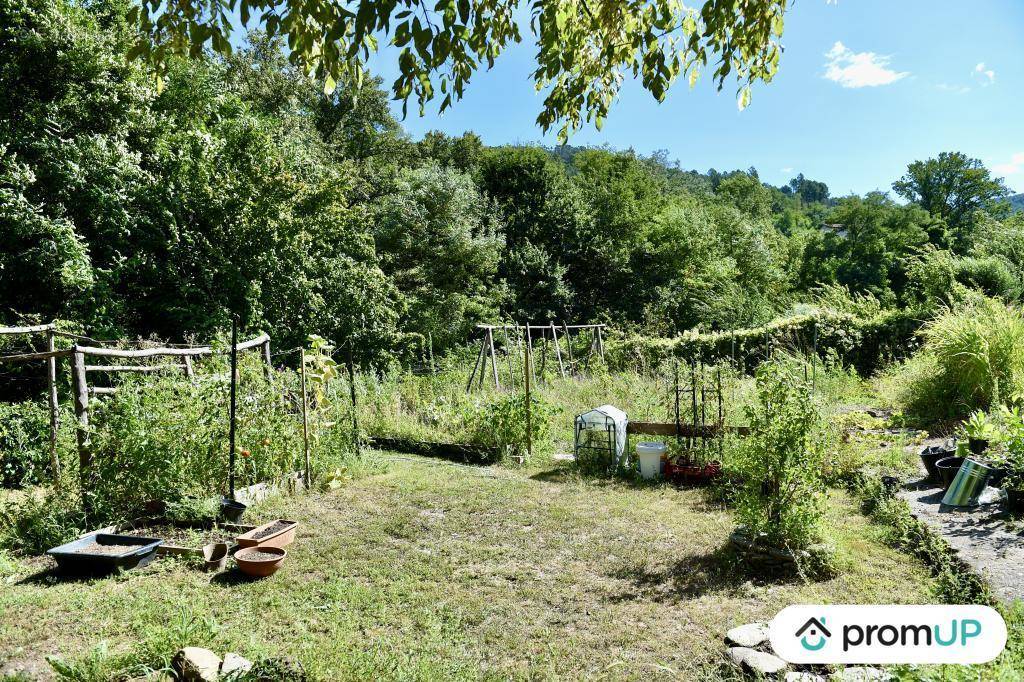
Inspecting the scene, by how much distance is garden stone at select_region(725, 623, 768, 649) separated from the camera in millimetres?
3143

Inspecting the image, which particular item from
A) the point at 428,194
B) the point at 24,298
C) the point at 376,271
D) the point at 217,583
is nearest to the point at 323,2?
the point at 217,583

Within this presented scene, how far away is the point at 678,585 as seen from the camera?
412 centimetres

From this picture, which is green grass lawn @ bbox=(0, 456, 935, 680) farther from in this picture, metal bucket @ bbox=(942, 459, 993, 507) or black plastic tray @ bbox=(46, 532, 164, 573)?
metal bucket @ bbox=(942, 459, 993, 507)

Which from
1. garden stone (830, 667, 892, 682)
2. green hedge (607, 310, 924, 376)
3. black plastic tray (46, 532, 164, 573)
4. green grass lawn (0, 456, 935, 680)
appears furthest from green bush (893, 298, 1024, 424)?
black plastic tray (46, 532, 164, 573)

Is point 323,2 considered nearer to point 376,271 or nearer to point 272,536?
point 272,536

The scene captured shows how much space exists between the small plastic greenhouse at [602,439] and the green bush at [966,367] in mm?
4098

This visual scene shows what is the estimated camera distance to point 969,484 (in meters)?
5.09

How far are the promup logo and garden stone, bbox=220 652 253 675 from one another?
2.58 m

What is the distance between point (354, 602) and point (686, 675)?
208cm

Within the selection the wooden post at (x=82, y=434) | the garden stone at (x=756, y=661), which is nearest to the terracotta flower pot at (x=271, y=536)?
the wooden post at (x=82, y=434)

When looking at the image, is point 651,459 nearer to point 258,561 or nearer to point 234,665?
point 258,561

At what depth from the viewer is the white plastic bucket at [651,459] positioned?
6941mm

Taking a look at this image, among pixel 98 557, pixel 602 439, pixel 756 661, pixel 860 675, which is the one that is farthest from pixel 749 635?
pixel 98 557

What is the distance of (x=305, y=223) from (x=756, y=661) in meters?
12.7
